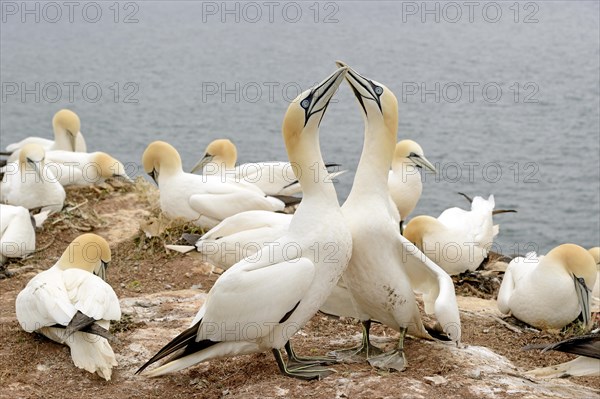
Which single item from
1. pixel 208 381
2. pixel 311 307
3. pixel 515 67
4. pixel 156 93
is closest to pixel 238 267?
pixel 311 307

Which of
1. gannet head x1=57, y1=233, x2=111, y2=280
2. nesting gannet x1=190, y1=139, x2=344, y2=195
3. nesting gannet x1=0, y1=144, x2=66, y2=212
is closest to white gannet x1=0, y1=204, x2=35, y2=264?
nesting gannet x1=0, y1=144, x2=66, y2=212

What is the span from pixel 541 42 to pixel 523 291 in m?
29.7

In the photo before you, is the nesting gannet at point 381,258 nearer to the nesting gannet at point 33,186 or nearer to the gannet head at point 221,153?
the nesting gannet at point 33,186

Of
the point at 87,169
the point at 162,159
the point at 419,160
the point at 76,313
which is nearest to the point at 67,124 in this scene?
the point at 87,169

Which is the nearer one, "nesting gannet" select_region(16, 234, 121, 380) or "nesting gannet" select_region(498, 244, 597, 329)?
"nesting gannet" select_region(16, 234, 121, 380)

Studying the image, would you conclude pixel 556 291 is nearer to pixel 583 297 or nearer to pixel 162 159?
pixel 583 297

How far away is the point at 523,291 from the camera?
21.2 ft

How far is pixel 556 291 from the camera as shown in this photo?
635cm

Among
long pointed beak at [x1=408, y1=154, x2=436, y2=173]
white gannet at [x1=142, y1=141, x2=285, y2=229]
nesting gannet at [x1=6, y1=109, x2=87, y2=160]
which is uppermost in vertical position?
nesting gannet at [x1=6, y1=109, x2=87, y2=160]

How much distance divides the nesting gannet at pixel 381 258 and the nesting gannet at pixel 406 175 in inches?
157

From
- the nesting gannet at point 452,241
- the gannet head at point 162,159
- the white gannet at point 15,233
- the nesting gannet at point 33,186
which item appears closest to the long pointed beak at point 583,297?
the nesting gannet at point 452,241

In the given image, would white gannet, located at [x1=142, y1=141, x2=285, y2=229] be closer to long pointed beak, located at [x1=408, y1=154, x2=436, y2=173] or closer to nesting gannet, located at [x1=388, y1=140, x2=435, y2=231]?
nesting gannet, located at [x1=388, y1=140, x2=435, y2=231]

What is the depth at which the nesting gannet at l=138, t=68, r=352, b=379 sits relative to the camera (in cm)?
441

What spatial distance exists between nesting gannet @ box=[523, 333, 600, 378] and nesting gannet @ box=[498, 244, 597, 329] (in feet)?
5.08
